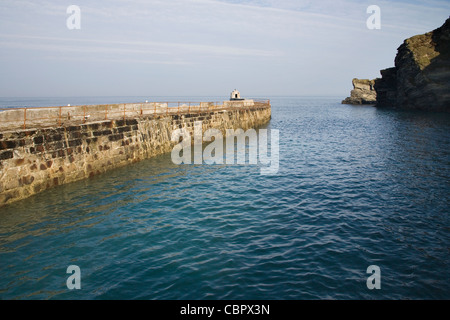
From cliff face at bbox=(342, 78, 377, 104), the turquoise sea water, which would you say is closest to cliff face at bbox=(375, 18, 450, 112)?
cliff face at bbox=(342, 78, 377, 104)

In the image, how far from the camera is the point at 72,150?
18.0 meters

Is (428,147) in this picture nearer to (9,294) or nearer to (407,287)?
(407,287)

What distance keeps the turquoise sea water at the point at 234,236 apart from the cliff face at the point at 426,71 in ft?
167

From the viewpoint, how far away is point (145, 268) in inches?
358

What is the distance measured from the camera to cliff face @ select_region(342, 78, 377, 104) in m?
113

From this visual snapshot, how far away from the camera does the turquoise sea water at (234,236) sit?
8.20 metres

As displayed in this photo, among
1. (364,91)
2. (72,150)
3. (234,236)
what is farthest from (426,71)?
(72,150)

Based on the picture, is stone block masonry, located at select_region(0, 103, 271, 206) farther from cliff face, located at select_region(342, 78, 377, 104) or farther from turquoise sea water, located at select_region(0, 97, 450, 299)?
cliff face, located at select_region(342, 78, 377, 104)

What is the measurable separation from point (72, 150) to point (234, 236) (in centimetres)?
1189

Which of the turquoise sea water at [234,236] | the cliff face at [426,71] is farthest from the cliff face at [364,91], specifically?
the turquoise sea water at [234,236]

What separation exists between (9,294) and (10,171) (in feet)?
27.8

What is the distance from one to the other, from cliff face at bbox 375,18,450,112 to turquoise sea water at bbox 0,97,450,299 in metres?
50.9

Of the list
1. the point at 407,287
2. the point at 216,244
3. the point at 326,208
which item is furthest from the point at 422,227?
the point at 216,244

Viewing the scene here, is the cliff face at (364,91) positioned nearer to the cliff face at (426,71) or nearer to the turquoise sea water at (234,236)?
the cliff face at (426,71)
